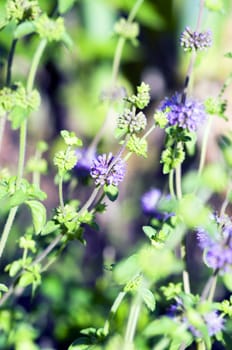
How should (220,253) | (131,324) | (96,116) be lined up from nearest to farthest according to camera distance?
1. (220,253)
2. (131,324)
3. (96,116)

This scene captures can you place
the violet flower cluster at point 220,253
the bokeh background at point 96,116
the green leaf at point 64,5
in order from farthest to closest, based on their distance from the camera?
the bokeh background at point 96,116 → the green leaf at point 64,5 → the violet flower cluster at point 220,253

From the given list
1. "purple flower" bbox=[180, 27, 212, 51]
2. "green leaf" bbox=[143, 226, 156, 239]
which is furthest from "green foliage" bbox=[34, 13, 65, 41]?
"green leaf" bbox=[143, 226, 156, 239]

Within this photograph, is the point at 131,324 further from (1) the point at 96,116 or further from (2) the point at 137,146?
(1) the point at 96,116

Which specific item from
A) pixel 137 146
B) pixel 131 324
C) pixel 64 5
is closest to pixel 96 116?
pixel 64 5

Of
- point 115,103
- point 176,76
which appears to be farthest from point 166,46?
point 115,103

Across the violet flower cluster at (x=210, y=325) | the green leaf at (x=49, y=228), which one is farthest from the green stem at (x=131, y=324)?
the green leaf at (x=49, y=228)

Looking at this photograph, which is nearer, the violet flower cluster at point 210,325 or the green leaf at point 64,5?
the violet flower cluster at point 210,325

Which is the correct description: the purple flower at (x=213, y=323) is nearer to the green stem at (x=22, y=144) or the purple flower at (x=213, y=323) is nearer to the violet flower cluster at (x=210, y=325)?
the violet flower cluster at (x=210, y=325)

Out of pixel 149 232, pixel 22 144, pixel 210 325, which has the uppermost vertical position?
pixel 22 144
